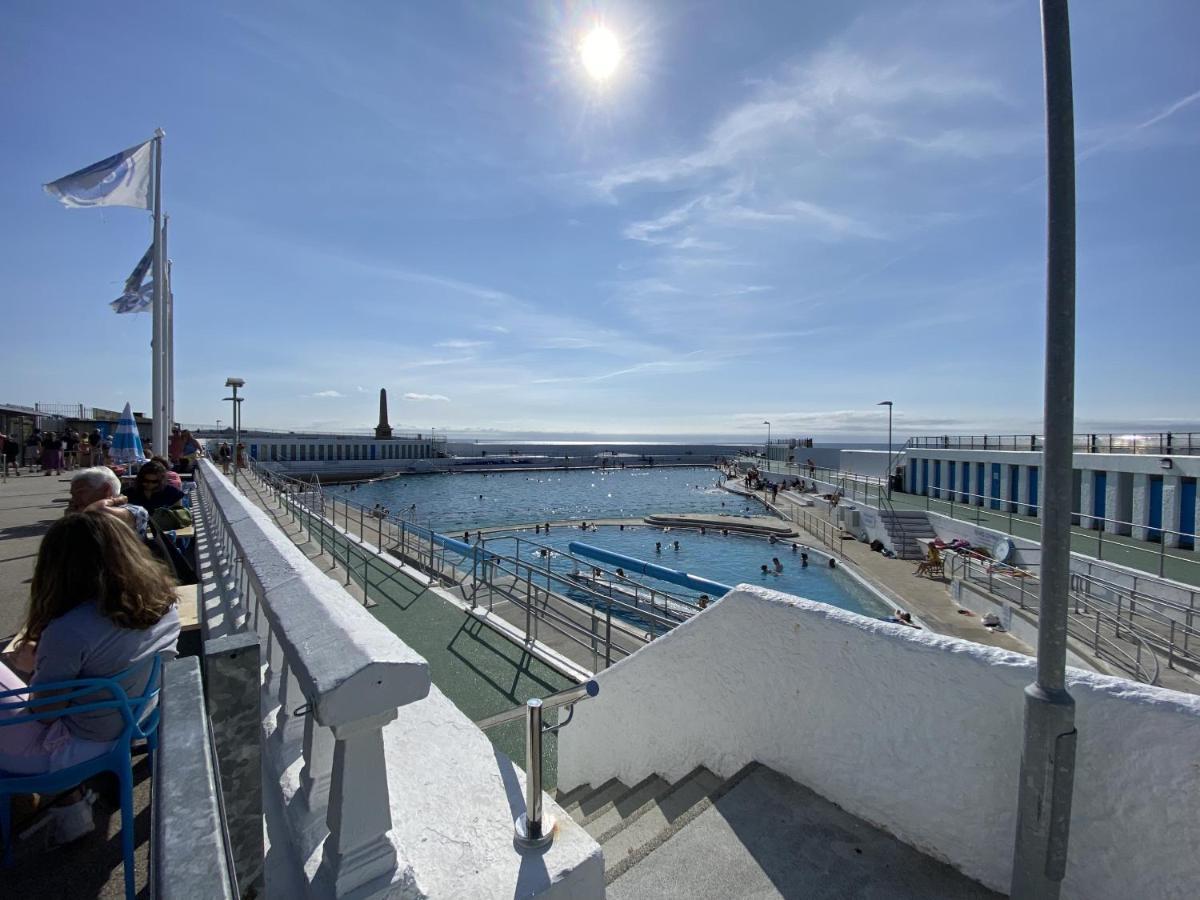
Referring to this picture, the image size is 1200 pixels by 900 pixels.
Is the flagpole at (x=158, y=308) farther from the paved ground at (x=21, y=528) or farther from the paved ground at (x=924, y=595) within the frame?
the paved ground at (x=924, y=595)

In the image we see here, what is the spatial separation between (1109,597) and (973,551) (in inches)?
198

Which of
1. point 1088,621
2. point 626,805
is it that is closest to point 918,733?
point 626,805

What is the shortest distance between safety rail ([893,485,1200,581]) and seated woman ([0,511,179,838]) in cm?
1479

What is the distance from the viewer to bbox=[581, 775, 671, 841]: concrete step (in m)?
3.59

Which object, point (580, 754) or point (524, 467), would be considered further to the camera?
point (524, 467)

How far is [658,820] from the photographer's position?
320 centimetres

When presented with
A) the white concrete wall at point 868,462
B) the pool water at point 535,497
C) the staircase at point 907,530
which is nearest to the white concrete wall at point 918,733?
the staircase at point 907,530

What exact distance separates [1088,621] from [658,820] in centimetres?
1201

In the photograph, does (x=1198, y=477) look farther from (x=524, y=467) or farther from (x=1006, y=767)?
(x=524, y=467)

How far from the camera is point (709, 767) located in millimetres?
3514

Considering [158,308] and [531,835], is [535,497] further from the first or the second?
[531,835]

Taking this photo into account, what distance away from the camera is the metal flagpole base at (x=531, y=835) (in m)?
1.65

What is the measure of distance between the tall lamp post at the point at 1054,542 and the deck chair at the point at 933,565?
1968 cm

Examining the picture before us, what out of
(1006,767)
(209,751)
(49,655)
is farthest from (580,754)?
(209,751)
